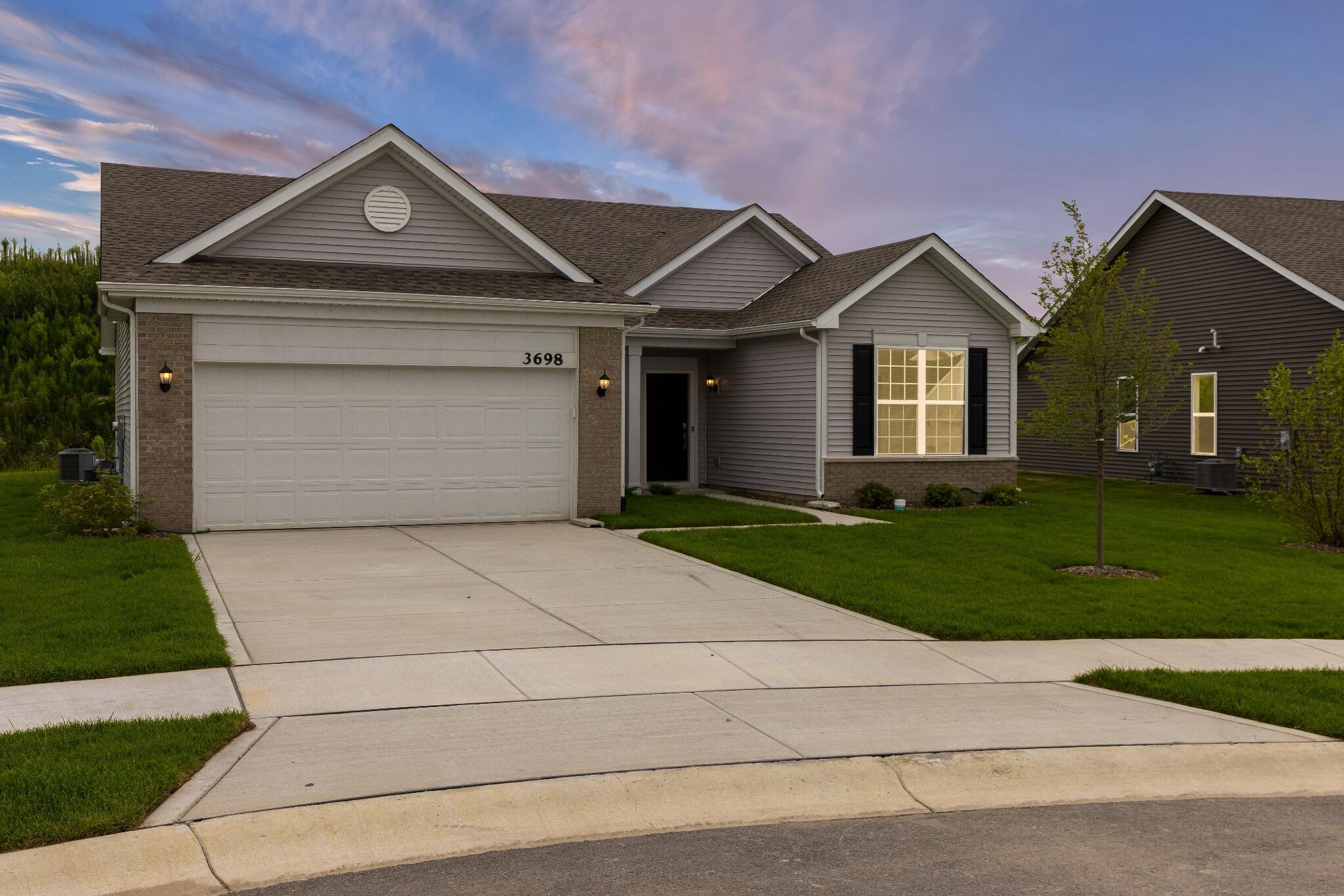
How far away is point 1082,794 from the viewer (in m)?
6.69

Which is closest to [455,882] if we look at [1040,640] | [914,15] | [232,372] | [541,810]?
[541,810]

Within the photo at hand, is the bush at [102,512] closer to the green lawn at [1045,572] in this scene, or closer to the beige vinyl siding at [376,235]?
the beige vinyl siding at [376,235]

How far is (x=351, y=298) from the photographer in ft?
57.1

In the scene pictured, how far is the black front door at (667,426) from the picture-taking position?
81.3 ft

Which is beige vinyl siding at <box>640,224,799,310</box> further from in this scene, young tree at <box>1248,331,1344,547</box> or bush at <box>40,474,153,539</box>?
bush at <box>40,474,153,539</box>

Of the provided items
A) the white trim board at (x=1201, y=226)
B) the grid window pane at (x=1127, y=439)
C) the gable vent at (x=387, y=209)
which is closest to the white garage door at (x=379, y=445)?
the gable vent at (x=387, y=209)

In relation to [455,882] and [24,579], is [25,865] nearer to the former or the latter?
[455,882]

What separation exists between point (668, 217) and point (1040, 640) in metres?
19.4

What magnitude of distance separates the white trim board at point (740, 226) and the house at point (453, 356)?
0.10m

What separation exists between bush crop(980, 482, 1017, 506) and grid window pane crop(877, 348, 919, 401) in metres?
2.19

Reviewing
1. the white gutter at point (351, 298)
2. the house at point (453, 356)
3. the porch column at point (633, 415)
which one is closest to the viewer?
the white gutter at point (351, 298)

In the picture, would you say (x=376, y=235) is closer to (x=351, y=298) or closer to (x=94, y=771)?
(x=351, y=298)

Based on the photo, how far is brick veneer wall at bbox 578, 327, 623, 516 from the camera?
62.6 ft

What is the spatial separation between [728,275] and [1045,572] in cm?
1226
